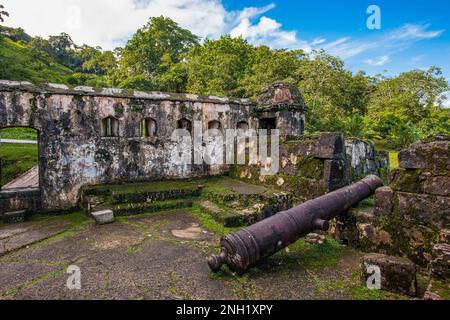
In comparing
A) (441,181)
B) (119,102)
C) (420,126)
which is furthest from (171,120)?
(420,126)

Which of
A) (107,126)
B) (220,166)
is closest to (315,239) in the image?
(220,166)

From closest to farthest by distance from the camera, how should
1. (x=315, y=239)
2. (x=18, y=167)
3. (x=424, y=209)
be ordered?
(x=424, y=209)
(x=315, y=239)
(x=18, y=167)

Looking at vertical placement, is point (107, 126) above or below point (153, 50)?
below

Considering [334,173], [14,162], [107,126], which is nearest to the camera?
[334,173]

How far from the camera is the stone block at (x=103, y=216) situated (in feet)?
18.9

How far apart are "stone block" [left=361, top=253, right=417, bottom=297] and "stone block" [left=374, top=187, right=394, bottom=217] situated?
1.09 metres

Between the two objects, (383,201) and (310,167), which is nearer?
(383,201)

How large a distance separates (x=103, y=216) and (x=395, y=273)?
5.30m

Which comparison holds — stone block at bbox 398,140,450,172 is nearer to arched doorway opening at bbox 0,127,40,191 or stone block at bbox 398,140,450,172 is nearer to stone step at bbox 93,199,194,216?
stone step at bbox 93,199,194,216

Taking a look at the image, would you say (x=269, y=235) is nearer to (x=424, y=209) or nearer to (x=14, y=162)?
(x=424, y=209)

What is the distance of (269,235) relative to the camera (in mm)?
3420

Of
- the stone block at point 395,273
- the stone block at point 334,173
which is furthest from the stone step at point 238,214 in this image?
the stone block at point 395,273
